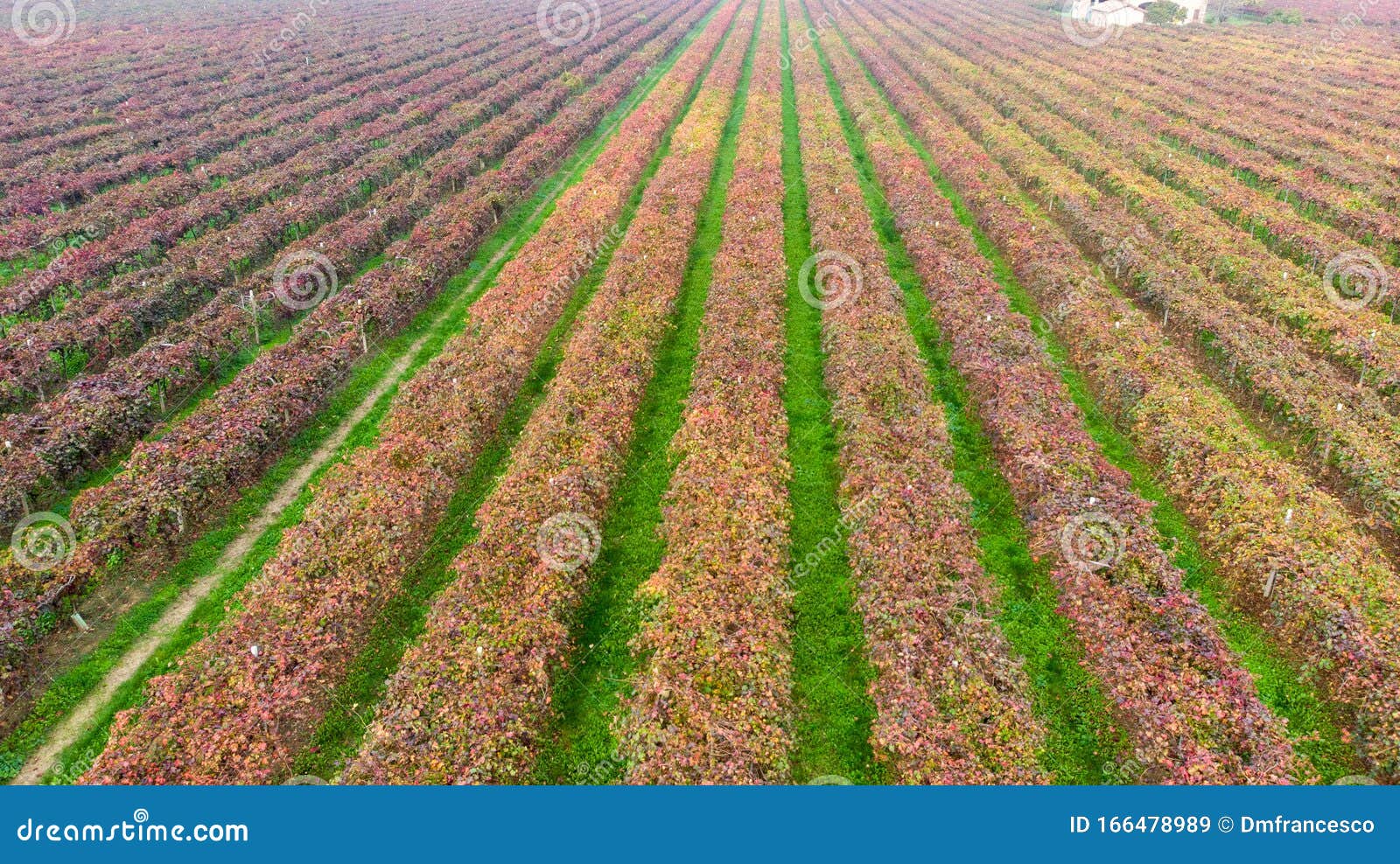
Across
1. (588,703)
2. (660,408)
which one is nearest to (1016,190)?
(660,408)

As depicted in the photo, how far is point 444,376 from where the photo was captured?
16.5 metres

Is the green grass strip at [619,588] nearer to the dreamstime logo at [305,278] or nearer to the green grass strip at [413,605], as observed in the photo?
the green grass strip at [413,605]

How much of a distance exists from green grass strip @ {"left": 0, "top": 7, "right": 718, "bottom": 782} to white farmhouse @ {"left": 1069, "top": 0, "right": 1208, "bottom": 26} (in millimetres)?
78924

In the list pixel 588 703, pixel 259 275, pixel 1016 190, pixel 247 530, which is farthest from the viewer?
pixel 1016 190

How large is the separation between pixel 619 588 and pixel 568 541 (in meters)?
1.30

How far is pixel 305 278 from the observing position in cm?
2248

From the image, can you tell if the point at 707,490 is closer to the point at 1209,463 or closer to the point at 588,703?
the point at 588,703

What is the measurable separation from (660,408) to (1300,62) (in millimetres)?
62869

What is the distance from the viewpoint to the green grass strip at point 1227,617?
10.2 meters
